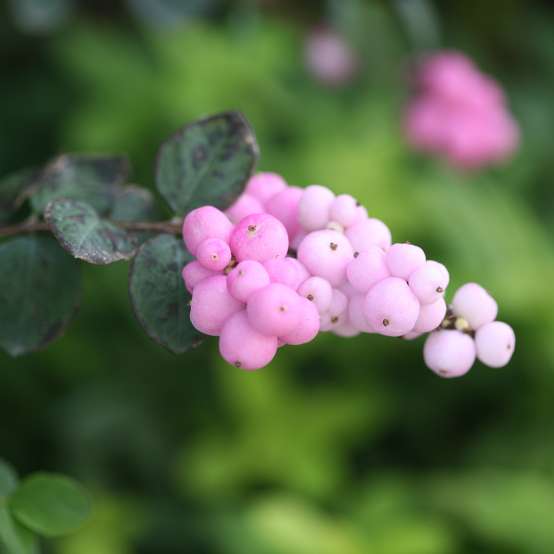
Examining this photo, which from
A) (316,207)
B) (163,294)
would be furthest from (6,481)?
(316,207)

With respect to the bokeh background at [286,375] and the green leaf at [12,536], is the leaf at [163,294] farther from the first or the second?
the bokeh background at [286,375]

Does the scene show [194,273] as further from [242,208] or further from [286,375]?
[286,375]

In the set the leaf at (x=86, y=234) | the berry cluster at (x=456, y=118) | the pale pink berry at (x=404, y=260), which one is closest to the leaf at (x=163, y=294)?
the leaf at (x=86, y=234)

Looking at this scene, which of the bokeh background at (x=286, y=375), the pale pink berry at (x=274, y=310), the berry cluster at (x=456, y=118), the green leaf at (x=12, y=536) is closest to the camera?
the pale pink berry at (x=274, y=310)

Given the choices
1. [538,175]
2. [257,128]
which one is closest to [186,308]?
[257,128]

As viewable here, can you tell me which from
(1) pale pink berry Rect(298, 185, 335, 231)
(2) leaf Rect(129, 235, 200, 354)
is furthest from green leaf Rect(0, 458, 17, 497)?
(1) pale pink berry Rect(298, 185, 335, 231)

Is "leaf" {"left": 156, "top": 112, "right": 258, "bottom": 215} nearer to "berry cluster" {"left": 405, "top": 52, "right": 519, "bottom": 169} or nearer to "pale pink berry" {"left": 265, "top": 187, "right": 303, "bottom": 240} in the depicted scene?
"pale pink berry" {"left": 265, "top": 187, "right": 303, "bottom": 240}
